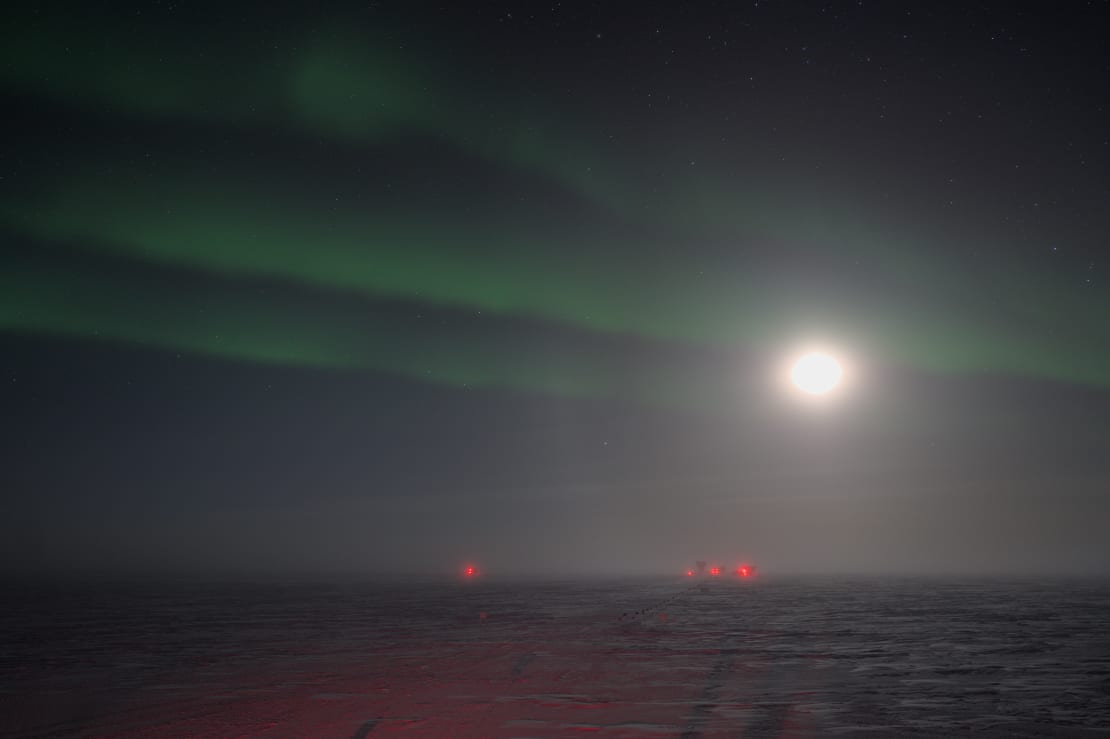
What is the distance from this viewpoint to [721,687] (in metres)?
20.8

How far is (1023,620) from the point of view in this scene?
47.7 meters

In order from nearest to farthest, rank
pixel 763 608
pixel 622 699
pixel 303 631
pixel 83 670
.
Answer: pixel 622 699 < pixel 83 670 < pixel 303 631 < pixel 763 608

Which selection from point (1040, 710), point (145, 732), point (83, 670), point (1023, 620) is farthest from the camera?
point (1023, 620)

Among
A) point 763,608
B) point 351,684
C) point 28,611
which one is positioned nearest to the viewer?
point 351,684

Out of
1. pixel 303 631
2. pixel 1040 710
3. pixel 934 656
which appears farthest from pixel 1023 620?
pixel 303 631

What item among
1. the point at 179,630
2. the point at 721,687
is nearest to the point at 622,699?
the point at 721,687

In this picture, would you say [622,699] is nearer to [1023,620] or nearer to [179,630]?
[179,630]

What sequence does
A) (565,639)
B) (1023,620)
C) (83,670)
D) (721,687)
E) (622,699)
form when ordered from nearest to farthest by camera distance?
(622,699)
(721,687)
(83,670)
(565,639)
(1023,620)

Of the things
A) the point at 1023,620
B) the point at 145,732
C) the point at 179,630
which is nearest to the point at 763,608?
the point at 1023,620

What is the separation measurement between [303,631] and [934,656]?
32011 mm

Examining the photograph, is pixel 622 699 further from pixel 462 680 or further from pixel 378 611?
pixel 378 611

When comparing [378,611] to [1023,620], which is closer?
[1023,620]

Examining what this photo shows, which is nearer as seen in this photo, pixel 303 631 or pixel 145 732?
pixel 145 732

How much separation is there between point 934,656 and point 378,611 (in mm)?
46541
